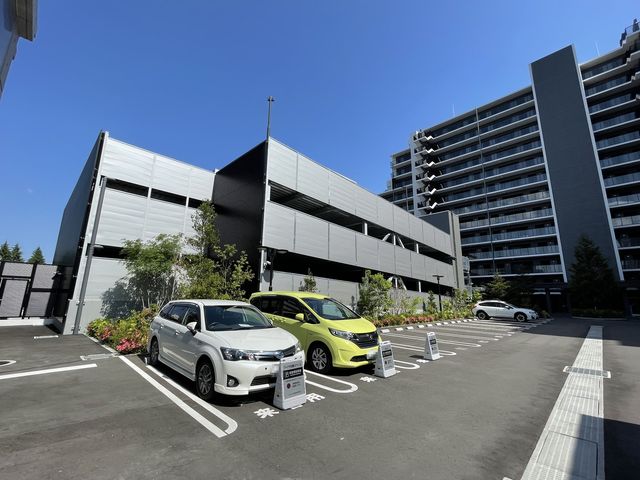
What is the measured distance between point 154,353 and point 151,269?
8685mm

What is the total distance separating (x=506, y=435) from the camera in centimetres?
417

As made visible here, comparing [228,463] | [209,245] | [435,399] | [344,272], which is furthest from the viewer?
[344,272]

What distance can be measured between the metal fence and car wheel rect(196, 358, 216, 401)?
16804 millimetres

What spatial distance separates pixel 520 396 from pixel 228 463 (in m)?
5.72

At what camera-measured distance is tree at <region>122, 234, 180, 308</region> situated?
14994 mm

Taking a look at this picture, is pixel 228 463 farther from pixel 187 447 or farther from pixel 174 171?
pixel 174 171

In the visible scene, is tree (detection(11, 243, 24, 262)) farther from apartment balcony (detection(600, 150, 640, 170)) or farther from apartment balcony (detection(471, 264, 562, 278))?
apartment balcony (detection(600, 150, 640, 170))

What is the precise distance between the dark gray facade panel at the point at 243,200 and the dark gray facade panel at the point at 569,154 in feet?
152

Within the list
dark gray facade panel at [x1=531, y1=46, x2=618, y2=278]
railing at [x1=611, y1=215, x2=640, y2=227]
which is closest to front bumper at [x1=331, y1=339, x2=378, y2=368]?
dark gray facade panel at [x1=531, y1=46, x2=618, y2=278]

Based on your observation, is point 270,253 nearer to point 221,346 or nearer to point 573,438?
point 221,346

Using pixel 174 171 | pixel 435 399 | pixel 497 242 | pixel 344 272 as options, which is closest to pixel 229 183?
pixel 174 171

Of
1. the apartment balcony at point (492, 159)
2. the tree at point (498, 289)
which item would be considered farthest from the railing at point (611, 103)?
the tree at point (498, 289)

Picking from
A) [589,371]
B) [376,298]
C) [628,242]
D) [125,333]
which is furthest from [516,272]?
[125,333]

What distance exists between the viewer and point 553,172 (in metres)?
45.3
